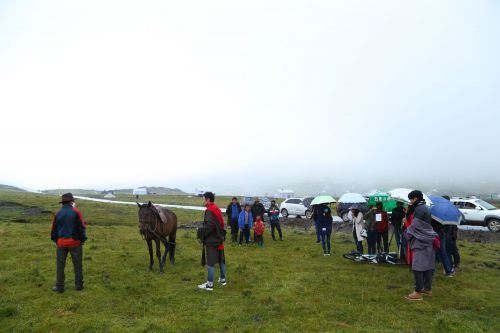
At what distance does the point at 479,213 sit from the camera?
26594 mm

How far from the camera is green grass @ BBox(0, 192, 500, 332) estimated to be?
25.6ft

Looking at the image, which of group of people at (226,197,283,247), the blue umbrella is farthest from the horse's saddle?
the blue umbrella

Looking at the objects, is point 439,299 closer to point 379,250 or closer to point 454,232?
point 454,232

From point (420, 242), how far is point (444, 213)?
2.21 m

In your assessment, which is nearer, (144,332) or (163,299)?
(144,332)

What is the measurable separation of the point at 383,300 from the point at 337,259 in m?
5.68

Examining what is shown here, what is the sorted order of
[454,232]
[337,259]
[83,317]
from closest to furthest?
[83,317] → [454,232] → [337,259]

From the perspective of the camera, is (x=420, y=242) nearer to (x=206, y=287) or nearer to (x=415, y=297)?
(x=415, y=297)

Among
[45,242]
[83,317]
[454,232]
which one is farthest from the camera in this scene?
[45,242]

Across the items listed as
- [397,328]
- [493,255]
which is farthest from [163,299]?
[493,255]

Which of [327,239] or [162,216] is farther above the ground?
[162,216]

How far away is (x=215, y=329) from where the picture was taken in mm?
7570

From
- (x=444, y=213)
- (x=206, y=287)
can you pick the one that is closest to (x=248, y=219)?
(x=206, y=287)

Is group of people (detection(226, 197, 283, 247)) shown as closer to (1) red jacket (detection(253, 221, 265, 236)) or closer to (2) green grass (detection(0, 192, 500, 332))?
(1) red jacket (detection(253, 221, 265, 236))
